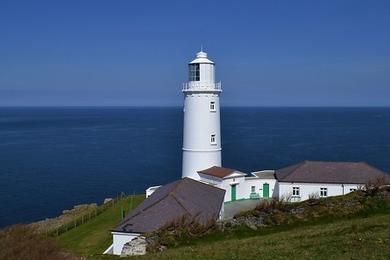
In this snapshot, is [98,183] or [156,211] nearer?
[156,211]

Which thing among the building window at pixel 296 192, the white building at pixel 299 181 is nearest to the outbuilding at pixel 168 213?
the white building at pixel 299 181

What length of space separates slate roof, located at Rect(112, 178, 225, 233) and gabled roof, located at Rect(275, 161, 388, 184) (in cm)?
604

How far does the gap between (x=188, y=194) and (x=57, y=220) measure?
14.1 meters

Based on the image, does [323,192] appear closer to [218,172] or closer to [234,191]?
[234,191]

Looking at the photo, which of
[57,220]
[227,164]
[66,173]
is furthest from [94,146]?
[57,220]

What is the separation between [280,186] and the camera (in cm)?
2958

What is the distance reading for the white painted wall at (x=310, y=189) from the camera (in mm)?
28337

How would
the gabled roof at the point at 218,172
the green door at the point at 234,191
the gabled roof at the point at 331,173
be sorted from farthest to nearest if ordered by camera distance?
the green door at the point at 234,191, the gabled roof at the point at 218,172, the gabled roof at the point at 331,173

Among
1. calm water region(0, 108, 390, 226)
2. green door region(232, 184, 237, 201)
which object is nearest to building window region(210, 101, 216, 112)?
green door region(232, 184, 237, 201)

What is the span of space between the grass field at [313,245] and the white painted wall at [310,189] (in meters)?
11.7

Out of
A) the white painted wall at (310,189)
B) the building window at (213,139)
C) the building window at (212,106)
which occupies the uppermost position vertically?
the building window at (212,106)

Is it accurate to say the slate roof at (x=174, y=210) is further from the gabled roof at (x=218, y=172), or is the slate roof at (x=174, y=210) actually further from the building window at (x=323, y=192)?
the building window at (x=323, y=192)

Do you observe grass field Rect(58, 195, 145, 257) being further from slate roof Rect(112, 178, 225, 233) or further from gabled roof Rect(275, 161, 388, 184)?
gabled roof Rect(275, 161, 388, 184)

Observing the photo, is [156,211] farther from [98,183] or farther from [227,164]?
[227,164]
